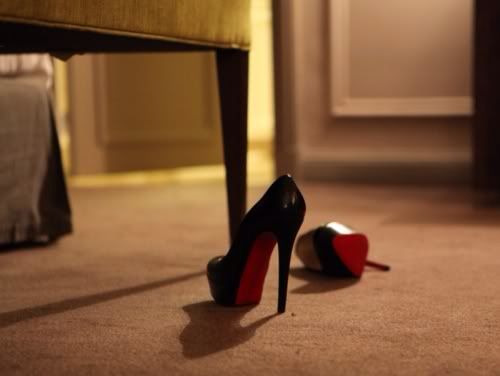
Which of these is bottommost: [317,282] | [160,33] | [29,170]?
[317,282]

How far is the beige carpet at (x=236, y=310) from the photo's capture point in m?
0.85

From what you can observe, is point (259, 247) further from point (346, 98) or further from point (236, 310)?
point (346, 98)

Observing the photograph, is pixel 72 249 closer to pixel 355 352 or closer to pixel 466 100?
pixel 355 352

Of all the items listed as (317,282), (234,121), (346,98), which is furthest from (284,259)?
(346,98)

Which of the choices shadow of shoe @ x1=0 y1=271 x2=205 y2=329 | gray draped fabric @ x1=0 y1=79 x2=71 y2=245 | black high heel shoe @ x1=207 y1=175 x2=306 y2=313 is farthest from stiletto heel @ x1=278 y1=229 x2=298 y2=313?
gray draped fabric @ x1=0 y1=79 x2=71 y2=245

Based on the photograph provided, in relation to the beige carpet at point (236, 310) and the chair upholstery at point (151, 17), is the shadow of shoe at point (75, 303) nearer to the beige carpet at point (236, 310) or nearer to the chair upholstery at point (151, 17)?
the beige carpet at point (236, 310)

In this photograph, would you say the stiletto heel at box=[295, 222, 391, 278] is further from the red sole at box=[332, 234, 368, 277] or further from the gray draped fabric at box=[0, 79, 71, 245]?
the gray draped fabric at box=[0, 79, 71, 245]

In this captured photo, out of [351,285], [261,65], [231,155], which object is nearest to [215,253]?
[231,155]

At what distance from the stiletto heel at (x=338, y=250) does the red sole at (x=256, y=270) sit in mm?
189

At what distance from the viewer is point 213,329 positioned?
968mm

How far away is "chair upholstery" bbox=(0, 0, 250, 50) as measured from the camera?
0.99m

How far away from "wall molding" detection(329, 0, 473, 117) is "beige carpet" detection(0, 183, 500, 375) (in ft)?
2.95

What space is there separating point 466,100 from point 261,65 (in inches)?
83.0

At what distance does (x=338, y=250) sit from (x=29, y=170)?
66 centimetres
